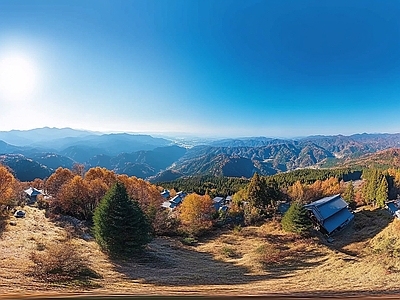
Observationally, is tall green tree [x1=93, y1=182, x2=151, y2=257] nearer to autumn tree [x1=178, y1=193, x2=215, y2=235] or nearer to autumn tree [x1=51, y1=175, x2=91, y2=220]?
autumn tree [x1=51, y1=175, x2=91, y2=220]

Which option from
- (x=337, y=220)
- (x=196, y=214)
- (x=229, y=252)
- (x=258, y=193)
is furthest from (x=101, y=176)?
(x=337, y=220)

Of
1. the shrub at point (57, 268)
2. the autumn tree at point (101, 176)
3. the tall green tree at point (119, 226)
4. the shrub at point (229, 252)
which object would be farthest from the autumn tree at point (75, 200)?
the shrub at point (57, 268)

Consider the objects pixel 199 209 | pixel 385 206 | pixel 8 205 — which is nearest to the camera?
pixel 8 205

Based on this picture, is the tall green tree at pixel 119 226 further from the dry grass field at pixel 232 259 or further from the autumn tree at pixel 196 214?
the autumn tree at pixel 196 214

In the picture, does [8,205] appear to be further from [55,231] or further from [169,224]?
[169,224]

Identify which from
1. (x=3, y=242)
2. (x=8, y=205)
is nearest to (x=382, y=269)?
(x=3, y=242)

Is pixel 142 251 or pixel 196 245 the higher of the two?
pixel 142 251
